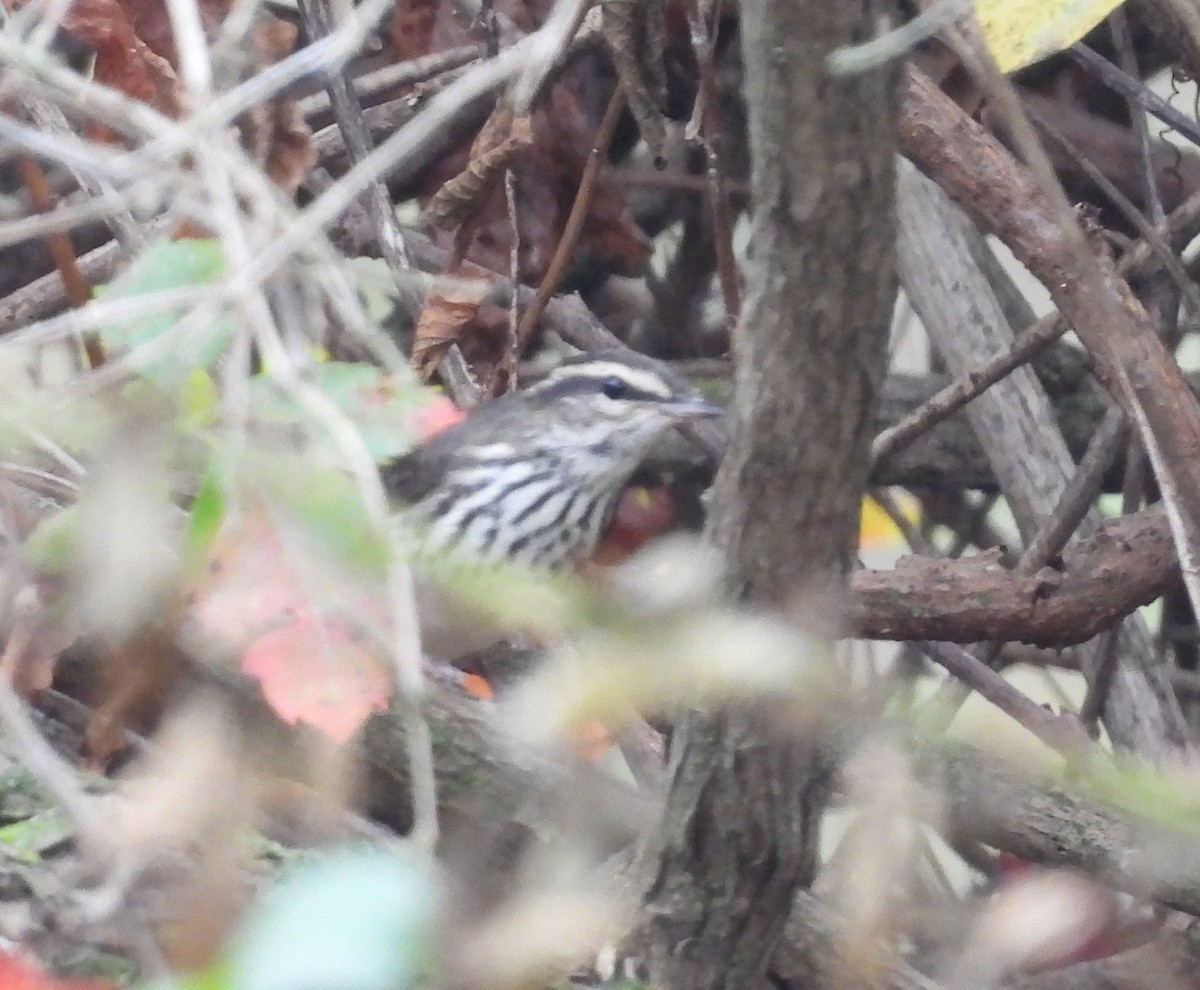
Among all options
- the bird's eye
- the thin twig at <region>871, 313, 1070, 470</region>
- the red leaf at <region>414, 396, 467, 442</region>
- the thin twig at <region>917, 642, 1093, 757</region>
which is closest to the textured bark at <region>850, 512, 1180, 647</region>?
the thin twig at <region>917, 642, 1093, 757</region>

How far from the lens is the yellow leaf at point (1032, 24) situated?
1.15 meters

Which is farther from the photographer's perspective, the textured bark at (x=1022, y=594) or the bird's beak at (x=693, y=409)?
the bird's beak at (x=693, y=409)

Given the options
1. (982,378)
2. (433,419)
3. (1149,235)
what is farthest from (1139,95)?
(433,419)

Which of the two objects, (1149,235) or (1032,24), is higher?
(1032,24)

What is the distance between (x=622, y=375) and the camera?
2.04 meters

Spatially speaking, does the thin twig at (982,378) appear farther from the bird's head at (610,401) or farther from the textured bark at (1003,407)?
the bird's head at (610,401)

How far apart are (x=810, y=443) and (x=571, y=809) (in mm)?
346

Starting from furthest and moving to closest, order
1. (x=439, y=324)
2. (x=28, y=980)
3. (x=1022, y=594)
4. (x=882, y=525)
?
1. (x=882, y=525)
2. (x=439, y=324)
3. (x=1022, y=594)
4. (x=28, y=980)

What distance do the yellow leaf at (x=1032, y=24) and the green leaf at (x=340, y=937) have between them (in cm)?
77

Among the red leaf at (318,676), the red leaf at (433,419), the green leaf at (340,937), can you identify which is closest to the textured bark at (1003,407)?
the red leaf at (433,419)

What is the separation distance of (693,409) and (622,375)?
101mm

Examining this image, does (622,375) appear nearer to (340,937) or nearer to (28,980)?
(28,980)

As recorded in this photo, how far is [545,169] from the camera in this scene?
2.21 metres

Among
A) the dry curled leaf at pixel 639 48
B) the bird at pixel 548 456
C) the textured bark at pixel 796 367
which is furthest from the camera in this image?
the bird at pixel 548 456
